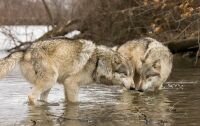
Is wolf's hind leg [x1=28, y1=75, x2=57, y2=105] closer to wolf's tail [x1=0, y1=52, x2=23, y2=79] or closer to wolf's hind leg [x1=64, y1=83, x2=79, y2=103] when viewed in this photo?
wolf's hind leg [x1=64, y1=83, x2=79, y2=103]

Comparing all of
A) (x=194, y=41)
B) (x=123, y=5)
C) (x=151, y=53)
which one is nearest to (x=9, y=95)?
(x=151, y=53)

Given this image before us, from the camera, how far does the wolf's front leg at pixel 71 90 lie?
33.7 ft

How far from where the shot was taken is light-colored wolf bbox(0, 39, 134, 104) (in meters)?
9.88

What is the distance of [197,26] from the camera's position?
19.7 meters

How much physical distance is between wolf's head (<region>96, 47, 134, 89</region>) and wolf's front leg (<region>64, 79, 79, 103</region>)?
0.55m

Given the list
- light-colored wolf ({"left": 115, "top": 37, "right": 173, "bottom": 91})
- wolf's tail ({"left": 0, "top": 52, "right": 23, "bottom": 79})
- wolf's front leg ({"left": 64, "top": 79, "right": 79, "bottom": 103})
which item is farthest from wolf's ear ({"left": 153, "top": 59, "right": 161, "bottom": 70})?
wolf's tail ({"left": 0, "top": 52, "right": 23, "bottom": 79})

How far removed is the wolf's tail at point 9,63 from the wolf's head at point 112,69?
1659mm

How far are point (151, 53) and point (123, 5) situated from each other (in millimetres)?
13628

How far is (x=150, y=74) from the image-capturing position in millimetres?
12148

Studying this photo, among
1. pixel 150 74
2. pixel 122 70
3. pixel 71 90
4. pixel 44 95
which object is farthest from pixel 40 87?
pixel 150 74

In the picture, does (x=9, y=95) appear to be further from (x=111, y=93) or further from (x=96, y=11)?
(x=96, y=11)

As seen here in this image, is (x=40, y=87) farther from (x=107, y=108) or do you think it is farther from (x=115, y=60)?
(x=115, y=60)

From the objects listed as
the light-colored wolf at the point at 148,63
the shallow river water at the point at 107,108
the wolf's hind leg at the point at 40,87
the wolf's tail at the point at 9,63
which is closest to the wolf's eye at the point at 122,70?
the shallow river water at the point at 107,108

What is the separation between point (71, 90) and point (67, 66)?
487 millimetres
